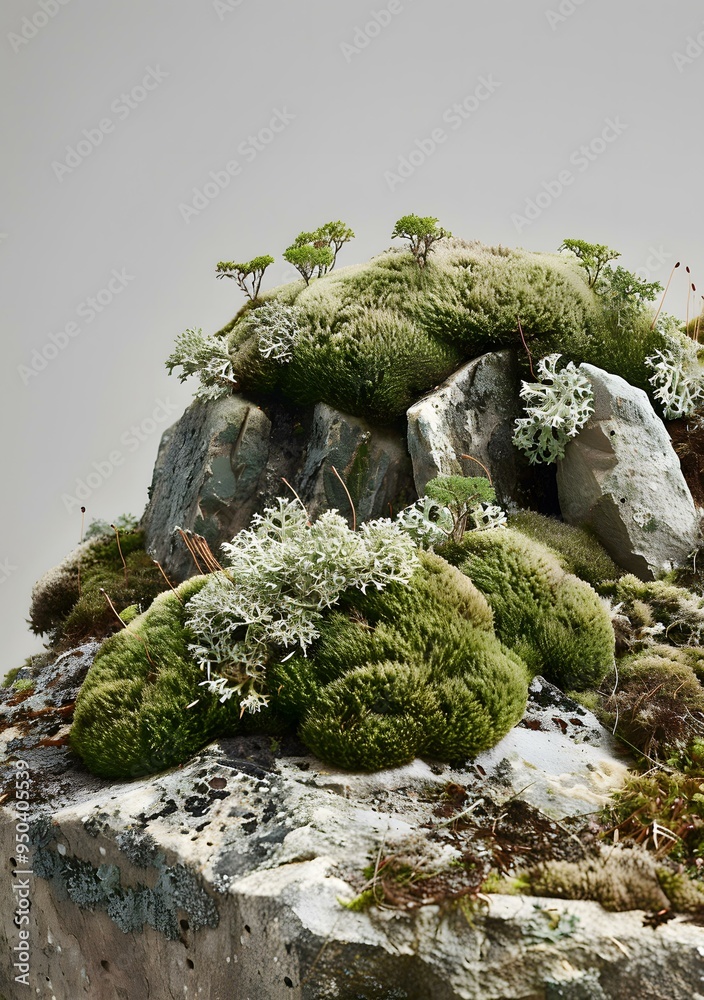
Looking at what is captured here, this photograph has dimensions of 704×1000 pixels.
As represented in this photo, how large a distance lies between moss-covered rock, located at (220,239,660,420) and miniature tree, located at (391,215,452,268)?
0.16 meters

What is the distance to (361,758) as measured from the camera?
5590mm

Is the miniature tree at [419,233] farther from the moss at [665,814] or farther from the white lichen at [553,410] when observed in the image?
the moss at [665,814]

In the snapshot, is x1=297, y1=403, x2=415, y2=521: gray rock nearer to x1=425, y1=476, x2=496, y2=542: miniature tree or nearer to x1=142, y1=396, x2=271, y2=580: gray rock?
x1=142, y1=396, x2=271, y2=580: gray rock

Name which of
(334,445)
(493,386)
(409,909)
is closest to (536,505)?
(493,386)

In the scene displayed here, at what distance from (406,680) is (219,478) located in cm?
476

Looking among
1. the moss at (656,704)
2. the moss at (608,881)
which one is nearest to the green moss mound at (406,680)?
the moss at (656,704)

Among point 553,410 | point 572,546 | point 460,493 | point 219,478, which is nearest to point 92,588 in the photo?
point 219,478

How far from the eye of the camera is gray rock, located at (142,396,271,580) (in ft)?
32.4

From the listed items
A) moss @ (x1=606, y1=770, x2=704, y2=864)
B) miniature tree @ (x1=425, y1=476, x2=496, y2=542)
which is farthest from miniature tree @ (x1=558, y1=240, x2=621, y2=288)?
moss @ (x1=606, y1=770, x2=704, y2=864)

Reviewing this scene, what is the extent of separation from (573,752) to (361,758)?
5.49 feet

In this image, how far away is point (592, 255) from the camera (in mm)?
10375

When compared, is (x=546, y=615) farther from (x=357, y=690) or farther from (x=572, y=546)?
(x=357, y=690)

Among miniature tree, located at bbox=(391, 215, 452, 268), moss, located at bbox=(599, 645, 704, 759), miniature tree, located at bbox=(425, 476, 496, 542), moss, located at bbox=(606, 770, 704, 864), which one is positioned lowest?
moss, located at bbox=(606, 770, 704, 864)

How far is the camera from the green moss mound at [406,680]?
5.70 metres
